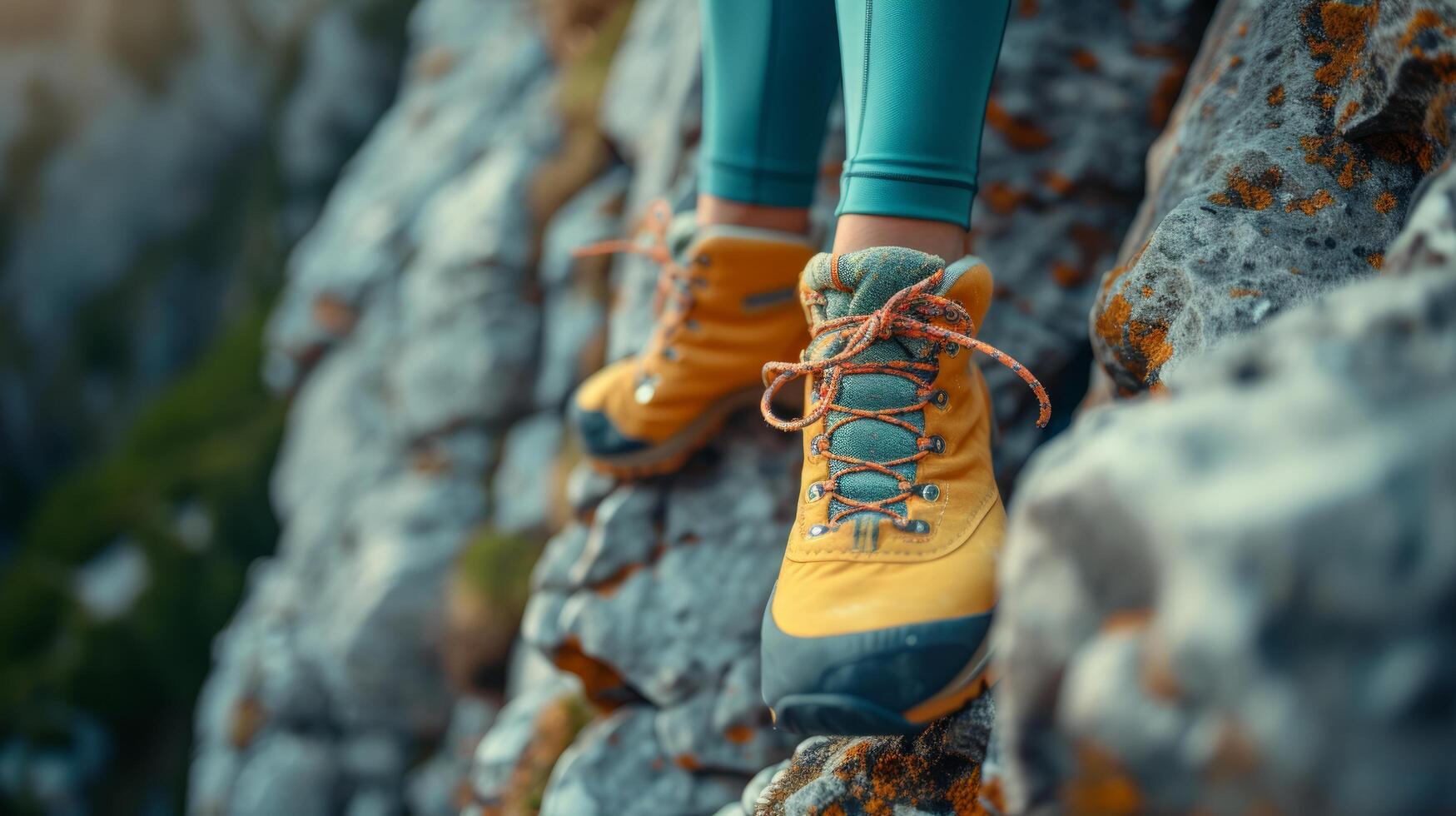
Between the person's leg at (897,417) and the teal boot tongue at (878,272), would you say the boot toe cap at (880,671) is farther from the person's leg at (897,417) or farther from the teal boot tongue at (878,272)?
the teal boot tongue at (878,272)

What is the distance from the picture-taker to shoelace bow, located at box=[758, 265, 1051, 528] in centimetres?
139

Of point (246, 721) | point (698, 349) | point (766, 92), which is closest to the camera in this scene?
point (766, 92)

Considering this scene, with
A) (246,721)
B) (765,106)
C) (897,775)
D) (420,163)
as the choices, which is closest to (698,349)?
(765,106)

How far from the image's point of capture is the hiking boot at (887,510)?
1207mm

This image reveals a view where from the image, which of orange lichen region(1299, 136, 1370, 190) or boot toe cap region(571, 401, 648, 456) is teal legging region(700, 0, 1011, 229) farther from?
boot toe cap region(571, 401, 648, 456)

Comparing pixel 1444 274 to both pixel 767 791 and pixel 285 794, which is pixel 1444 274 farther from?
pixel 285 794

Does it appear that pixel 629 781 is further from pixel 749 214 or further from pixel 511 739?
pixel 749 214

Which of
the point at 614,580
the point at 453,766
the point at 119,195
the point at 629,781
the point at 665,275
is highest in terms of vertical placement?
the point at 665,275

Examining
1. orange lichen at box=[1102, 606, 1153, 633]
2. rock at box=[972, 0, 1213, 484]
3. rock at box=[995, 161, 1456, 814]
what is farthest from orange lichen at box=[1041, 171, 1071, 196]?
orange lichen at box=[1102, 606, 1153, 633]

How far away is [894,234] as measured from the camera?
1.50 m

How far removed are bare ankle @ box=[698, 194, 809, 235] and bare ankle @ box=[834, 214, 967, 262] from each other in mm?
577

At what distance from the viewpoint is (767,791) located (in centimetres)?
159

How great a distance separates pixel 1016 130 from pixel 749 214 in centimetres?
90

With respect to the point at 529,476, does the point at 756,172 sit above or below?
above
